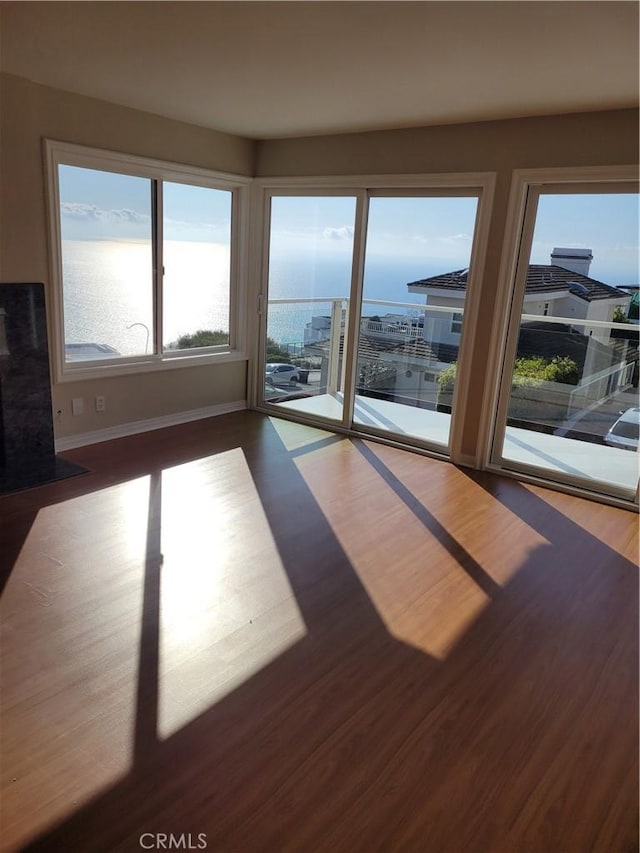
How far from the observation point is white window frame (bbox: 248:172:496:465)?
4.36m

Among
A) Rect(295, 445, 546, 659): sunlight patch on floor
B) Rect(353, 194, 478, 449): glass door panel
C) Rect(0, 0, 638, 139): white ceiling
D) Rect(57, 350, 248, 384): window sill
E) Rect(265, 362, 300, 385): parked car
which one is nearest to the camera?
Rect(0, 0, 638, 139): white ceiling

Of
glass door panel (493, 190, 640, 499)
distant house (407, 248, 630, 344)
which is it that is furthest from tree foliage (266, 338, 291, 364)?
distant house (407, 248, 630, 344)

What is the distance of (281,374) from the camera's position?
5863 mm

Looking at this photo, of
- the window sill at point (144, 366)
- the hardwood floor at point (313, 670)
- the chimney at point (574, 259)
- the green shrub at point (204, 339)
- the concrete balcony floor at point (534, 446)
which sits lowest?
the hardwood floor at point (313, 670)

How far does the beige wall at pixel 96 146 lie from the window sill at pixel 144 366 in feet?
0.19

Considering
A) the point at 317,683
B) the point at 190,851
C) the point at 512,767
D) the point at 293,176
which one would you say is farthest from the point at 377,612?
the point at 293,176

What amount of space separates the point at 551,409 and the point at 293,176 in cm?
288

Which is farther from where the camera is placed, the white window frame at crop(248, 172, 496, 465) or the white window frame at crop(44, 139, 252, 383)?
the white window frame at crop(248, 172, 496, 465)

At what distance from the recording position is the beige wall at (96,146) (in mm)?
3797

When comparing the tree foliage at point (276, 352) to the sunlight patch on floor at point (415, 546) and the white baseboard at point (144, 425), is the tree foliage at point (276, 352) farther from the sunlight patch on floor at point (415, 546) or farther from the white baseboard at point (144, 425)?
the sunlight patch on floor at point (415, 546)

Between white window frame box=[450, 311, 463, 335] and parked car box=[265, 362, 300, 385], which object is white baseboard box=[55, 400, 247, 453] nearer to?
parked car box=[265, 362, 300, 385]

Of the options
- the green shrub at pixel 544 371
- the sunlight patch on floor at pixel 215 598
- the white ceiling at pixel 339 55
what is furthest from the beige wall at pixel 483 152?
the sunlight patch on floor at pixel 215 598

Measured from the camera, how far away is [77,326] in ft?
14.7

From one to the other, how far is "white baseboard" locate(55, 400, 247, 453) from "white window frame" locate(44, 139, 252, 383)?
431mm
